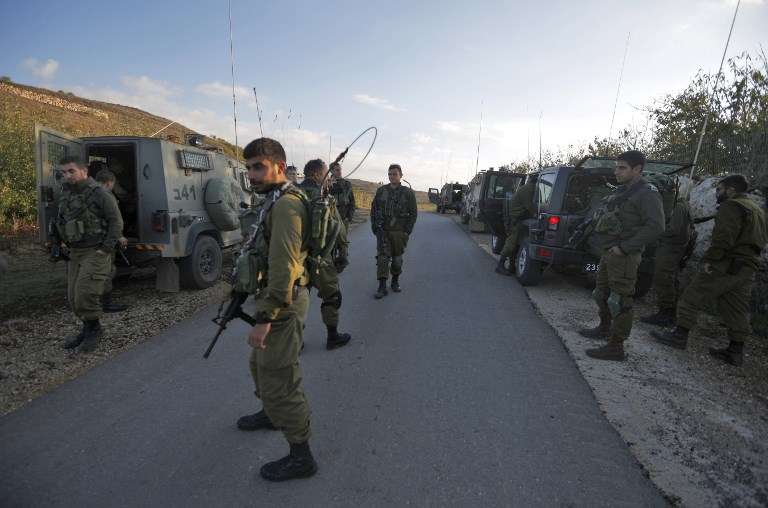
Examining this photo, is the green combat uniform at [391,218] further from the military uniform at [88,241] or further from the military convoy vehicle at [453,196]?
Result: the military convoy vehicle at [453,196]

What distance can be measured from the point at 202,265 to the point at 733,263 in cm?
Answer: 642

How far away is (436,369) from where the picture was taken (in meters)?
3.48

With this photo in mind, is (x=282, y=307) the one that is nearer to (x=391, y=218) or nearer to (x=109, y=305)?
(x=391, y=218)

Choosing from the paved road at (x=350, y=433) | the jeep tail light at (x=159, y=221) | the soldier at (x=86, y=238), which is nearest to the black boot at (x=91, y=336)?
the soldier at (x=86, y=238)

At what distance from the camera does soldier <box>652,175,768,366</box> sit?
3.72m

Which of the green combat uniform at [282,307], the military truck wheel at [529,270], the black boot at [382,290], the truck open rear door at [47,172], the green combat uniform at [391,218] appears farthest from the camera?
the military truck wheel at [529,270]

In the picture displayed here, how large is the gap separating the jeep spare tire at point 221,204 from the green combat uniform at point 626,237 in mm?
4863

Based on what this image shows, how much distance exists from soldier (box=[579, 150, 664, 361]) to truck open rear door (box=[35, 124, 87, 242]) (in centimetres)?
602

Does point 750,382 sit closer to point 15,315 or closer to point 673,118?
point 15,315

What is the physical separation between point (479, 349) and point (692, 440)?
5.69ft

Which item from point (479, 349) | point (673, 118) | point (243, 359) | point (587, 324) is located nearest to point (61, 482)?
point (243, 359)

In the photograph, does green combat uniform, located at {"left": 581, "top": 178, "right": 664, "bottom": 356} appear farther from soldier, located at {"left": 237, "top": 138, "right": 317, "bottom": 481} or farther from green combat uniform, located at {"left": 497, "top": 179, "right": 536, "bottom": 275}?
green combat uniform, located at {"left": 497, "top": 179, "right": 536, "bottom": 275}

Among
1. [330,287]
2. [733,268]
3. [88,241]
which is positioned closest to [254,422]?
[330,287]

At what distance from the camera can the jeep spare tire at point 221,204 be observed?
19.8ft
